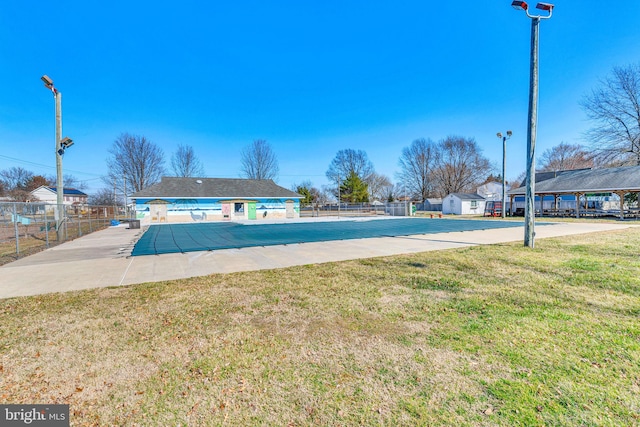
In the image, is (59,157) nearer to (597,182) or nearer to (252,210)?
(252,210)

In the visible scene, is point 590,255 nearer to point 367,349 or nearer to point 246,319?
point 367,349

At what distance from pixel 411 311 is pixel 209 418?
2.62 m

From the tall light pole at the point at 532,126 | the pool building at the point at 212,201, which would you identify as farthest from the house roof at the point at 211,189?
the tall light pole at the point at 532,126

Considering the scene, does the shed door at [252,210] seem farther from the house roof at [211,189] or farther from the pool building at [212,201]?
the house roof at [211,189]

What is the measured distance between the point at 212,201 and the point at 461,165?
42.3 metres

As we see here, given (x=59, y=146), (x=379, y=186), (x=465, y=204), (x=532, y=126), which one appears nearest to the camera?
(x=532, y=126)

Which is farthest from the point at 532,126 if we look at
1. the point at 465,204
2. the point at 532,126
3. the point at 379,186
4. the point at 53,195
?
the point at 53,195

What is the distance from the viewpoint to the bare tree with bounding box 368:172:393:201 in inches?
2292

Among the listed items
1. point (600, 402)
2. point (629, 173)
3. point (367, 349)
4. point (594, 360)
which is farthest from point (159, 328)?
point (629, 173)

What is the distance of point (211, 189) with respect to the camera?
27.4m

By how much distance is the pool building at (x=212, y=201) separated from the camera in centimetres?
2423

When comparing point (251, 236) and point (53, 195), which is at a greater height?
point (53, 195)

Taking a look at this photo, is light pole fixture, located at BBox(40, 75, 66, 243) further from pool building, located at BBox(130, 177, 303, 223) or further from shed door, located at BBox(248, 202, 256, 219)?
shed door, located at BBox(248, 202, 256, 219)

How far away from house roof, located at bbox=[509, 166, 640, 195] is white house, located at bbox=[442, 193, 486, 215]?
10340 millimetres
